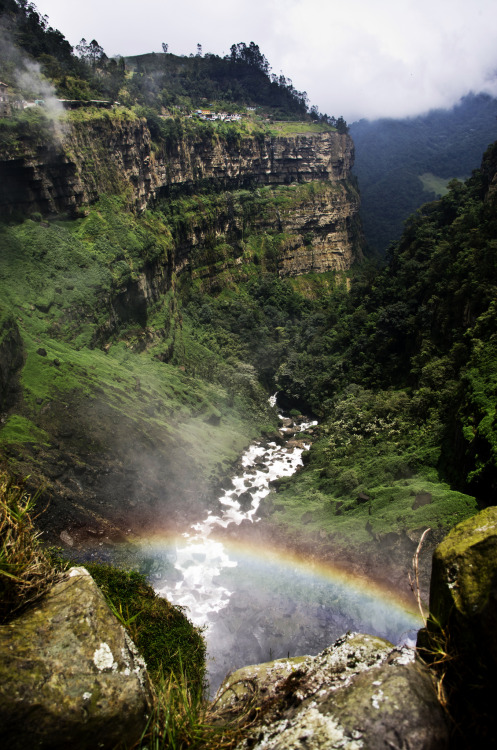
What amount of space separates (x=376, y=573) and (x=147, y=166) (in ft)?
186

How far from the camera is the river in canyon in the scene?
20969 mm

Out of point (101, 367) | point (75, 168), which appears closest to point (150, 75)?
point (75, 168)

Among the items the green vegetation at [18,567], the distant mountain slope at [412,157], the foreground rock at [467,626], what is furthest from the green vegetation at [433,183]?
the green vegetation at [18,567]

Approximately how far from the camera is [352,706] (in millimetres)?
3457

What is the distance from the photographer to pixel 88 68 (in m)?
63.2

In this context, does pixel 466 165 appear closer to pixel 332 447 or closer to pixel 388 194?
pixel 388 194

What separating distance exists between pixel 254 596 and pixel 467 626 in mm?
23625

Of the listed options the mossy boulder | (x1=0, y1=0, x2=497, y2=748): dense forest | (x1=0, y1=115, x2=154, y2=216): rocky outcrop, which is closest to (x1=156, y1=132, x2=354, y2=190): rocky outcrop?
(x1=0, y1=0, x2=497, y2=748): dense forest

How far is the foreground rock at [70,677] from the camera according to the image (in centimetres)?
354

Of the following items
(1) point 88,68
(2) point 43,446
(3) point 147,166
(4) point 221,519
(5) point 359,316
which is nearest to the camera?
(2) point 43,446

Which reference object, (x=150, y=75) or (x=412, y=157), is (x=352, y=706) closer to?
(x=150, y=75)

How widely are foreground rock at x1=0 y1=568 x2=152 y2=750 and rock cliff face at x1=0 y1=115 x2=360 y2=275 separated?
44850 millimetres

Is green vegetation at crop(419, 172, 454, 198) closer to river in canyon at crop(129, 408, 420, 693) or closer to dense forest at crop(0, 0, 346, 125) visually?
dense forest at crop(0, 0, 346, 125)

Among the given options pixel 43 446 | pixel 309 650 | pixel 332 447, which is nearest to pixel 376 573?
pixel 309 650
